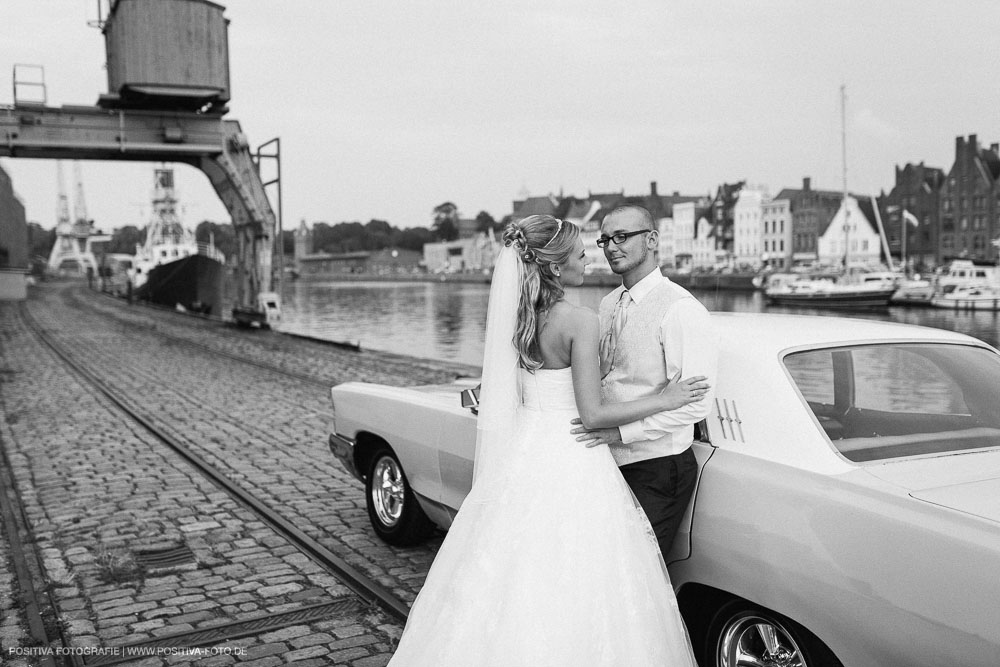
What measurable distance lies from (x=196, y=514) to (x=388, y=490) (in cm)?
179

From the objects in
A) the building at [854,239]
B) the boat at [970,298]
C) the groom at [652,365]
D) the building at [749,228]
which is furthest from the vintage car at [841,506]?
the building at [749,228]

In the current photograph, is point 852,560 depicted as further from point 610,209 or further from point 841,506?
point 610,209

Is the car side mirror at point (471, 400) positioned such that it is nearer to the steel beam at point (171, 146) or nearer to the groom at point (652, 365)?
the groom at point (652, 365)

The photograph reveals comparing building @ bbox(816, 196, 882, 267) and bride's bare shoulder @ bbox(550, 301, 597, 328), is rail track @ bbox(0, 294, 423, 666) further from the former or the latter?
building @ bbox(816, 196, 882, 267)

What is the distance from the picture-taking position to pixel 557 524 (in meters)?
3.21

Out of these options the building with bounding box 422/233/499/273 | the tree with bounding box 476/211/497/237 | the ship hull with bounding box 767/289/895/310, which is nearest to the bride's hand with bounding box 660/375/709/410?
the ship hull with bounding box 767/289/895/310

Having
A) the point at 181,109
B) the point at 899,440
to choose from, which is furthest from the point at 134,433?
the point at 181,109

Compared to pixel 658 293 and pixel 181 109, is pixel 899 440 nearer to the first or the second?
pixel 658 293

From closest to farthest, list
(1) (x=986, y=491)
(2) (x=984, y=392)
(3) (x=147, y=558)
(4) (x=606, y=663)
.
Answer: (1) (x=986, y=491) → (4) (x=606, y=663) → (2) (x=984, y=392) → (3) (x=147, y=558)

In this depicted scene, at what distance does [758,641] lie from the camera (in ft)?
10.0

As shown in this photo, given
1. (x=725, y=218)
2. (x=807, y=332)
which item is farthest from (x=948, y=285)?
(x=807, y=332)

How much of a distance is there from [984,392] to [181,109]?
25926 mm

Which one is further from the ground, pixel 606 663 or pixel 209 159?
pixel 209 159

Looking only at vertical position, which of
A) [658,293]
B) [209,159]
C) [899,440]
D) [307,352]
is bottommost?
[307,352]
